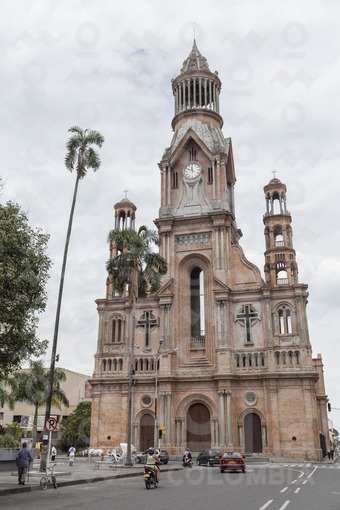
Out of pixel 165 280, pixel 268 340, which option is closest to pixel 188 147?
pixel 165 280

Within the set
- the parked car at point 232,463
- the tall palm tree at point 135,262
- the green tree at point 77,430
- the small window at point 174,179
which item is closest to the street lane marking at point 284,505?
the parked car at point 232,463

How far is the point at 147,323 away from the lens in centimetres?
5409

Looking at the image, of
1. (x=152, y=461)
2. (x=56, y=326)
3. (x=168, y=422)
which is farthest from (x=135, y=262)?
(x=152, y=461)

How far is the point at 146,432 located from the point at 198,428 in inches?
206

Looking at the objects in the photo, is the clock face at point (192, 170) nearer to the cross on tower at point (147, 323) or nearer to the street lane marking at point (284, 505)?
the cross on tower at point (147, 323)

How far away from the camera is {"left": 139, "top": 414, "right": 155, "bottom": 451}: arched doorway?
50.7 meters

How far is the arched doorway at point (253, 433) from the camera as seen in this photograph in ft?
155

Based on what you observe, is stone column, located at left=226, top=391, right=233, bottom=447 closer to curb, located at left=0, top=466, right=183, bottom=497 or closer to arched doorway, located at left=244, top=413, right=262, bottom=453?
arched doorway, located at left=244, top=413, right=262, bottom=453

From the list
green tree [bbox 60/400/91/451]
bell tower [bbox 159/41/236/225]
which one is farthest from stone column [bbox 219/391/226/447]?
green tree [bbox 60/400/91/451]

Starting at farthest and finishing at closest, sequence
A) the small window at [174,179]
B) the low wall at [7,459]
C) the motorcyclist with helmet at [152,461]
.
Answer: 1. the small window at [174,179]
2. the low wall at [7,459]
3. the motorcyclist with helmet at [152,461]

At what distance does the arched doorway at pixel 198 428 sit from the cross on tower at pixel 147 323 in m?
8.21

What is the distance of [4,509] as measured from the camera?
14484mm

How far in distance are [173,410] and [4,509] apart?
120 feet

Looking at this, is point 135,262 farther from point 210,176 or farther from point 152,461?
point 210,176
